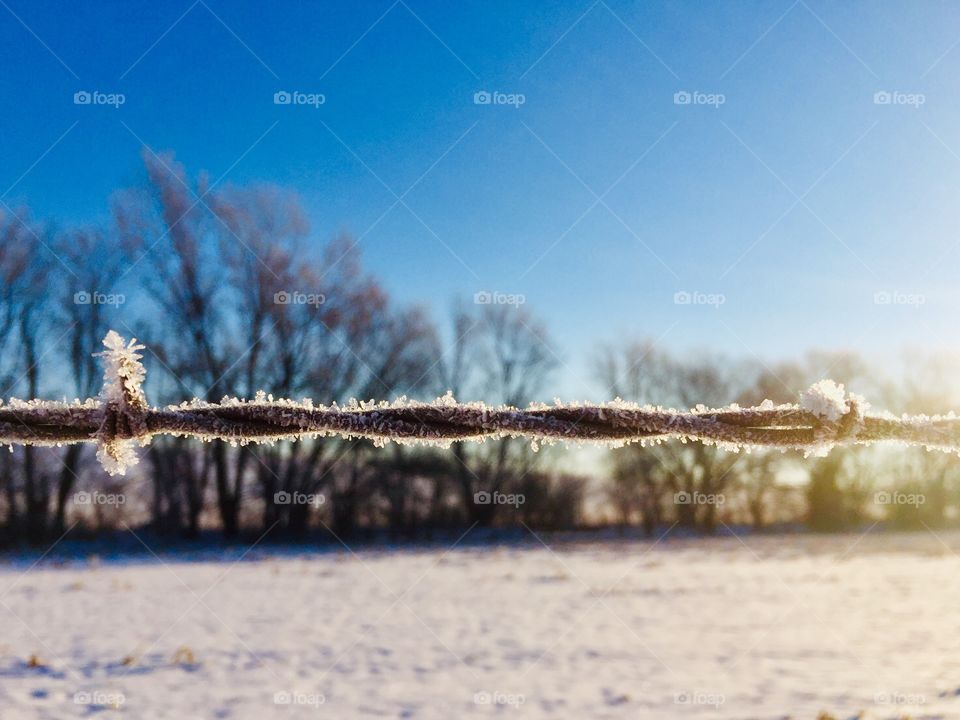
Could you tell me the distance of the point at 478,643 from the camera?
623cm

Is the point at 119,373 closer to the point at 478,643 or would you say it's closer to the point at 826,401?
the point at 826,401

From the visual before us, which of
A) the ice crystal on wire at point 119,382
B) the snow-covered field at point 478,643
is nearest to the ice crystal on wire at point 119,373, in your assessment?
the ice crystal on wire at point 119,382

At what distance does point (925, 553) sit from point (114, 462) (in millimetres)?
17437

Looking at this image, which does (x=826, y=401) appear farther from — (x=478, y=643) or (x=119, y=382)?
(x=478, y=643)

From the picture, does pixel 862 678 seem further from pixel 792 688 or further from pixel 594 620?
pixel 594 620

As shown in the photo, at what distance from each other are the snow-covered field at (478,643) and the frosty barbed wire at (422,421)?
3531mm

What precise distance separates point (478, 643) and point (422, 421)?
209 inches

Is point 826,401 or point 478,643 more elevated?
point 826,401

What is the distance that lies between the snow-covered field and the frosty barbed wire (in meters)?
3.53

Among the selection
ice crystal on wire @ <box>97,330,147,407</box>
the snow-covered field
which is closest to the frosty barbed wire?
ice crystal on wire @ <box>97,330,147,407</box>

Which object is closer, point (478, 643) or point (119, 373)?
point (119, 373)

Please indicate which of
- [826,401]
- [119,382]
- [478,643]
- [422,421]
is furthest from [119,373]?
Answer: [478,643]

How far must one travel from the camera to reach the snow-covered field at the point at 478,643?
182 inches

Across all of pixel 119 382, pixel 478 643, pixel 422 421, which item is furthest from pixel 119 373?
pixel 478 643
